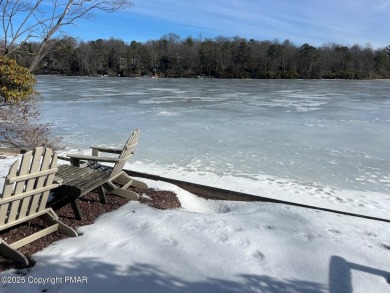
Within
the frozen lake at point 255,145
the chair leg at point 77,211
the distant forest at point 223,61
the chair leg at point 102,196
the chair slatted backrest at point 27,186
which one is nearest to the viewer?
the chair slatted backrest at point 27,186

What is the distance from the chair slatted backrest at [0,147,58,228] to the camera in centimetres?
292

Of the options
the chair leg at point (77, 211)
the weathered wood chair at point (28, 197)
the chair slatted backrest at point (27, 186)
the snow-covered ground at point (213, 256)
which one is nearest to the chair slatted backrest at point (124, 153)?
the snow-covered ground at point (213, 256)

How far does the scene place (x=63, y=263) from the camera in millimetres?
3023

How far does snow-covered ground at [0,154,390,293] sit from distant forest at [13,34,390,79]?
79811 millimetres

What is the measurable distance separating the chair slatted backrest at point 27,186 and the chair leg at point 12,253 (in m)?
0.20

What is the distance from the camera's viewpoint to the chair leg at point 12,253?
9.70 feet

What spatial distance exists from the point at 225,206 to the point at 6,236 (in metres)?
2.81

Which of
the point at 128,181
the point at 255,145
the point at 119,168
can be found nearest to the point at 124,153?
the point at 119,168

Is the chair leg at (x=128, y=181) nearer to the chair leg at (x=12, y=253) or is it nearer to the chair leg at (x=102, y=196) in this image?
the chair leg at (x=102, y=196)

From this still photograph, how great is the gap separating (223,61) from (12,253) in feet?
303

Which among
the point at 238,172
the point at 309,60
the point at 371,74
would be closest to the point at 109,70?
the point at 309,60

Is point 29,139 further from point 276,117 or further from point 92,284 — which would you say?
point 276,117

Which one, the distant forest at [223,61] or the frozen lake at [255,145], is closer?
the frozen lake at [255,145]

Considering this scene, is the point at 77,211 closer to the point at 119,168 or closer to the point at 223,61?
the point at 119,168
